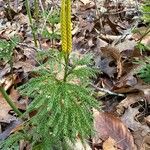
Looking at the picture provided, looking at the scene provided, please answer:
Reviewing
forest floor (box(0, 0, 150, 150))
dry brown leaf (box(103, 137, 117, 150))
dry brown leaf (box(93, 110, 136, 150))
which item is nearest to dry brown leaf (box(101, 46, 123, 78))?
forest floor (box(0, 0, 150, 150))

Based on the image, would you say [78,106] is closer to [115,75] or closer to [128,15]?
[115,75]

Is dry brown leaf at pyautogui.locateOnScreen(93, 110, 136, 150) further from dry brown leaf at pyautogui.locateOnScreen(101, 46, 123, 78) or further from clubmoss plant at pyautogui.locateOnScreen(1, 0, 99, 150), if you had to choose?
dry brown leaf at pyautogui.locateOnScreen(101, 46, 123, 78)

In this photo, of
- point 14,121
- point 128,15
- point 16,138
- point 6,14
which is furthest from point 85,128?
point 6,14

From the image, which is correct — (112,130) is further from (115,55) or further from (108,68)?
(115,55)

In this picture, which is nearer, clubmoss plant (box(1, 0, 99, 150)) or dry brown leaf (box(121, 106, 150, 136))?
clubmoss plant (box(1, 0, 99, 150))

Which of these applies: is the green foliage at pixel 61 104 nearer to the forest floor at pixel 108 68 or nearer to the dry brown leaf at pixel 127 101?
the forest floor at pixel 108 68

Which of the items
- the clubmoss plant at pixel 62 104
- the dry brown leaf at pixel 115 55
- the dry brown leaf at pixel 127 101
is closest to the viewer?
the clubmoss plant at pixel 62 104

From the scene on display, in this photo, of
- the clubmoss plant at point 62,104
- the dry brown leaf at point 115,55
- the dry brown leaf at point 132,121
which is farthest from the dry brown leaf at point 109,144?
the dry brown leaf at point 115,55

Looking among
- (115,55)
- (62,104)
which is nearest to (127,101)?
(115,55)
